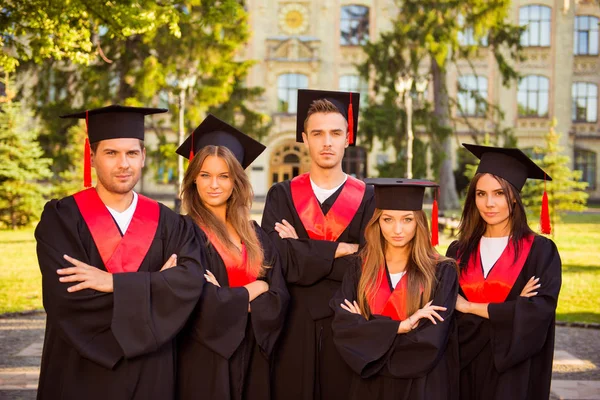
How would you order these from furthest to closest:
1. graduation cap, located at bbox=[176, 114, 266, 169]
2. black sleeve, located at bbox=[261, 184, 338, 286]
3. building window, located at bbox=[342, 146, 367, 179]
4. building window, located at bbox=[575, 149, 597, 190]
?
building window, located at bbox=[575, 149, 597, 190] → building window, located at bbox=[342, 146, 367, 179] → graduation cap, located at bbox=[176, 114, 266, 169] → black sleeve, located at bbox=[261, 184, 338, 286]

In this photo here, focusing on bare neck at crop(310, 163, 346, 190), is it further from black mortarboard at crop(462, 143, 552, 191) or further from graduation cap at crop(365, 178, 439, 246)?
black mortarboard at crop(462, 143, 552, 191)

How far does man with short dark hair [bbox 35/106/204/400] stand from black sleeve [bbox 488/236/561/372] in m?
1.79

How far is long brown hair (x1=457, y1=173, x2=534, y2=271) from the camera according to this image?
15.8 feet

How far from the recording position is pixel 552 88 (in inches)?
1603

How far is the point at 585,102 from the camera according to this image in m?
41.4

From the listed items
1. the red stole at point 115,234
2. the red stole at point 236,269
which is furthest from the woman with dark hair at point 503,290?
the red stole at point 115,234

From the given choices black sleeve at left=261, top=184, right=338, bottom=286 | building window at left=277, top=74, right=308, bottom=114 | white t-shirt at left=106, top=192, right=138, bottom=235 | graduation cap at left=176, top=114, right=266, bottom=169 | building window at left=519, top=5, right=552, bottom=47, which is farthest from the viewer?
building window at left=519, top=5, right=552, bottom=47

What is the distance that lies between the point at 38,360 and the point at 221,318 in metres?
Answer: 4.36

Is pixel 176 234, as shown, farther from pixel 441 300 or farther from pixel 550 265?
pixel 550 265

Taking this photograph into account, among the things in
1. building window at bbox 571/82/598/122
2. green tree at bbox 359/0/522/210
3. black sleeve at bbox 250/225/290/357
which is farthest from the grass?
building window at bbox 571/82/598/122

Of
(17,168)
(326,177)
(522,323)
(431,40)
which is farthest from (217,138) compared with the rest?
(431,40)

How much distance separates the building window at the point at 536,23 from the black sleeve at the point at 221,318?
1532 inches

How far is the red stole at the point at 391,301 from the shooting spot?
14.7 ft

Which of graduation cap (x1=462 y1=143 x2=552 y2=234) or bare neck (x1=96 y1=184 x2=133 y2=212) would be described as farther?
graduation cap (x1=462 y1=143 x2=552 y2=234)
